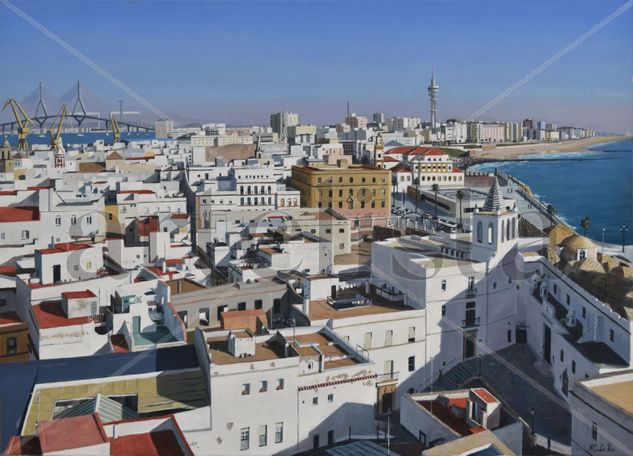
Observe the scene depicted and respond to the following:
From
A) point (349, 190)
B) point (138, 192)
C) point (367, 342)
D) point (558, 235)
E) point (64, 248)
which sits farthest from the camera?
point (349, 190)

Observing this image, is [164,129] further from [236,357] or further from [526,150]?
[236,357]

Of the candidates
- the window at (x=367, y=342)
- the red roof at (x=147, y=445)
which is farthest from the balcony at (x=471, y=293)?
the red roof at (x=147, y=445)

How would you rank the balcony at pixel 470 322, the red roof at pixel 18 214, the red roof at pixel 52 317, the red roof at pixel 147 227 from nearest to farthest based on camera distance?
the red roof at pixel 52 317 < the balcony at pixel 470 322 < the red roof at pixel 147 227 < the red roof at pixel 18 214

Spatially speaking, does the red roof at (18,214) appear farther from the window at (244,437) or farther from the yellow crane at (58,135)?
the yellow crane at (58,135)

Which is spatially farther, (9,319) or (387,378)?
(9,319)

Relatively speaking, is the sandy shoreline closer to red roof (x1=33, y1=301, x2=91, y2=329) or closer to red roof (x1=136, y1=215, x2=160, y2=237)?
red roof (x1=136, y1=215, x2=160, y2=237)

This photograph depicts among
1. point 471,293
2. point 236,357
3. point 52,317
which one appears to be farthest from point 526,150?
point 236,357

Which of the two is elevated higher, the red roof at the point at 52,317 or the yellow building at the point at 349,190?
the yellow building at the point at 349,190

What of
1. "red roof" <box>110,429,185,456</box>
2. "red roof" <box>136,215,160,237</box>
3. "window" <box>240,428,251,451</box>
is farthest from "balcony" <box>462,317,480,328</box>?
"red roof" <box>136,215,160,237</box>
